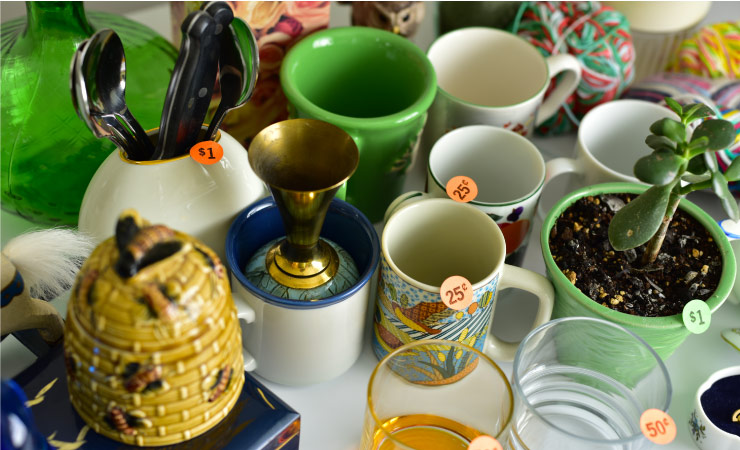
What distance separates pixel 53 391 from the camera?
1.61 ft

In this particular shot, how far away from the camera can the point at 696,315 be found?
56 centimetres

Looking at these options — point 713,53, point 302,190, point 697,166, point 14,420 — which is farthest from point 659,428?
point 713,53

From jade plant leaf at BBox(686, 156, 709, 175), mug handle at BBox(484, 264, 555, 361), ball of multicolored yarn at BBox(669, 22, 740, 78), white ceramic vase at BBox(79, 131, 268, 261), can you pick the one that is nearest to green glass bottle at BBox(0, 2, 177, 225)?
white ceramic vase at BBox(79, 131, 268, 261)

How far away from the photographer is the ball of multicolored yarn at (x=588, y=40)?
0.82 metres

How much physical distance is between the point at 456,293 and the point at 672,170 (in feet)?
0.57

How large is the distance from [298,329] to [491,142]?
0.95 ft

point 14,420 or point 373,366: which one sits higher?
point 14,420

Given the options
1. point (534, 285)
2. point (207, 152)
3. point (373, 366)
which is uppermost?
point (207, 152)

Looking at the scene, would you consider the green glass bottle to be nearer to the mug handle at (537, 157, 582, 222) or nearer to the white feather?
the white feather

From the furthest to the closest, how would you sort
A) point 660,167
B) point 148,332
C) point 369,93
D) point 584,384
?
point 369,93 → point 584,384 → point 660,167 → point 148,332

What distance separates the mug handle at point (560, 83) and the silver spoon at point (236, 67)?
376 mm

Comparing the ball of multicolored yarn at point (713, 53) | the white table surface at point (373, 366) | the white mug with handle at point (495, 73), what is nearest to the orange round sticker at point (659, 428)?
the white table surface at point (373, 366)

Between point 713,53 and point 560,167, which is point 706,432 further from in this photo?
point 713,53

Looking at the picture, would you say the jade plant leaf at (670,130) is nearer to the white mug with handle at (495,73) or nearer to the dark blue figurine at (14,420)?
the white mug with handle at (495,73)
